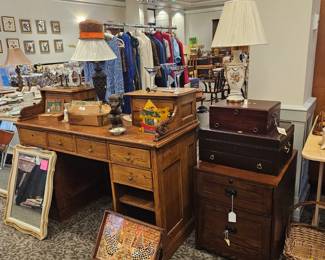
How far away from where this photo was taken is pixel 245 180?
5.49ft

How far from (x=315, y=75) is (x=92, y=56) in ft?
6.08

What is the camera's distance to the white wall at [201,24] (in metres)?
12.8

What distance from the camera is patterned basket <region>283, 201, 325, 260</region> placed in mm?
1690

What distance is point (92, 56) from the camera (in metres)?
2.21

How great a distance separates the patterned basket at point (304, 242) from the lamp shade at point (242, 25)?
3.38 ft

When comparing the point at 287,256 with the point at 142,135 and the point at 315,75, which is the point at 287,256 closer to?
the point at 142,135

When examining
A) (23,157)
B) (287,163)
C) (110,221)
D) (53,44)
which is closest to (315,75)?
(287,163)

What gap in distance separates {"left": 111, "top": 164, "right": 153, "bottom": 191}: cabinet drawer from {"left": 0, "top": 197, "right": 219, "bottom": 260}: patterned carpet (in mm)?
615

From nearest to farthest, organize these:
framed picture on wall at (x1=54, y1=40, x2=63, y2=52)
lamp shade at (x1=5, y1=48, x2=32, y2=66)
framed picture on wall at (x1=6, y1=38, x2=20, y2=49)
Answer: lamp shade at (x1=5, y1=48, x2=32, y2=66)
framed picture on wall at (x1=6, y1=38, x2=20, y2=49)
framed picture on wall at (x1=54, y1=40, x2=63, y2=52)

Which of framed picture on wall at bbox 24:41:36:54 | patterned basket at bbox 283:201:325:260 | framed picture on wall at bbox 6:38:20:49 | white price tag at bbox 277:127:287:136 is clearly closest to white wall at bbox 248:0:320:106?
white price tag at bbox 277:127:287:136

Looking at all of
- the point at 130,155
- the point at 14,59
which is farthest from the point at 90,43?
the point at 14,59

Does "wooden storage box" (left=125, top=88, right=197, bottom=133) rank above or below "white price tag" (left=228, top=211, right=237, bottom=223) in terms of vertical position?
above

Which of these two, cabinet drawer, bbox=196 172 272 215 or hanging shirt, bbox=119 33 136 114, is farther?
hanging shirt, bbox=119 33 136 114

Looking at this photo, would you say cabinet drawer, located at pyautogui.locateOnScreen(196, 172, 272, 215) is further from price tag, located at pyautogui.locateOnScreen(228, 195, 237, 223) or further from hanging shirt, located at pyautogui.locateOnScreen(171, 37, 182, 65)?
hanging shirt, located at pyautogui.locateOnScreen(171, 37, 182, 65)
